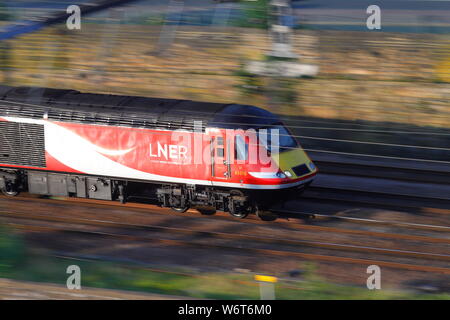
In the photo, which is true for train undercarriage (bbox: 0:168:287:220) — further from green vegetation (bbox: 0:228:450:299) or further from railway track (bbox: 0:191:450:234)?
green vegetation (bbox: 0:228:450:299)

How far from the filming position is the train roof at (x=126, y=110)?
1786 cm

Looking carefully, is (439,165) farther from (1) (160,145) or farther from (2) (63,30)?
(2) (63,30)

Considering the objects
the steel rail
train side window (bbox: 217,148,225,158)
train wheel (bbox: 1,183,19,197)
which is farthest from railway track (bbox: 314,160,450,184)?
train wheel (bbox: 1,183,19,197)

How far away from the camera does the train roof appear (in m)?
17.9

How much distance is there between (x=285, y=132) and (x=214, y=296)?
21.0ft

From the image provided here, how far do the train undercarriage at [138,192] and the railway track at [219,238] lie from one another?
1027 mm

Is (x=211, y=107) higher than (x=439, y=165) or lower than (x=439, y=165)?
higher

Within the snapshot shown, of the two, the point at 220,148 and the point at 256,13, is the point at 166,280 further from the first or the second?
the point at 256,13

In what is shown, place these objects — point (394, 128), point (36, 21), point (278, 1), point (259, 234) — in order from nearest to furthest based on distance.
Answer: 1. point (259, 234)
2. point (394, 128)
3. point (278, 1)
4. point (36, 21)

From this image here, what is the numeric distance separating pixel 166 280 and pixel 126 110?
20.5ft

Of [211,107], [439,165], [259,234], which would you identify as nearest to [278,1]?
[439,165]

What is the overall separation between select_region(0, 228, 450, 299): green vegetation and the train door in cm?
355

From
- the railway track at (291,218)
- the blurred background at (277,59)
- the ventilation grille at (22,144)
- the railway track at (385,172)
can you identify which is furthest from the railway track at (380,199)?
the ventilation grille at (22,144)

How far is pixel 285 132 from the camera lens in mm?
18219
